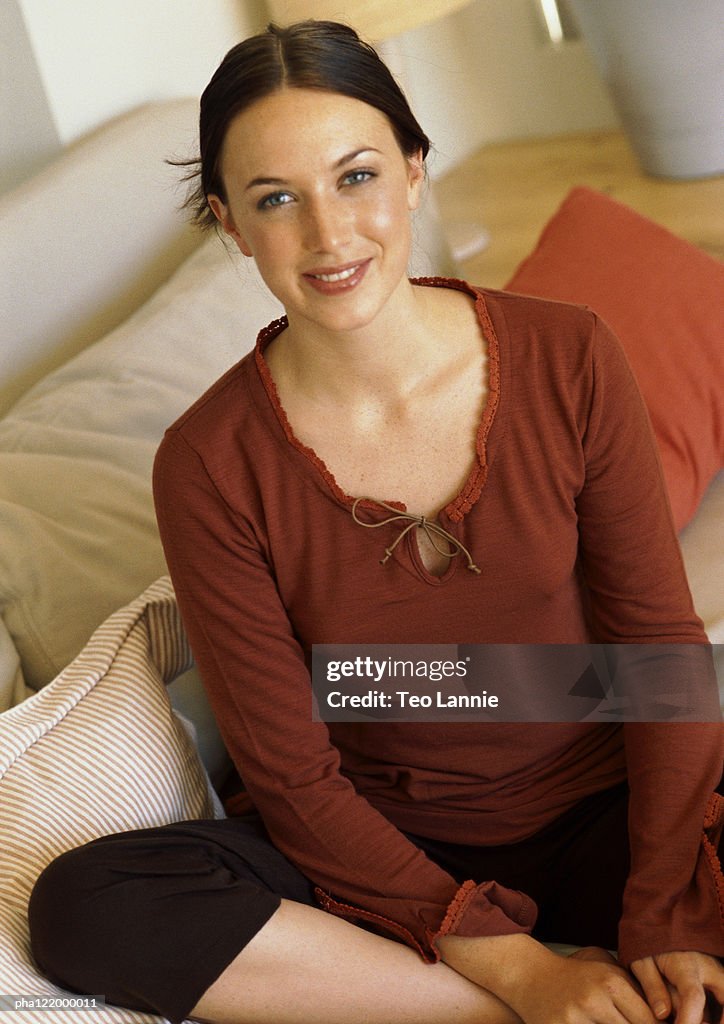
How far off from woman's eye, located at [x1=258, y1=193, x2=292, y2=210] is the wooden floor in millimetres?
2299

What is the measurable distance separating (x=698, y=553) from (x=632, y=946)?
0.62 m

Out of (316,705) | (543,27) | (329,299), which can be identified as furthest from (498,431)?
(543,27)

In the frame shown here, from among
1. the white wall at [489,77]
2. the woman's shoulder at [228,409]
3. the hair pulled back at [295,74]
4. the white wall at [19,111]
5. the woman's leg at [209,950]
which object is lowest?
the white wall at [489,77]

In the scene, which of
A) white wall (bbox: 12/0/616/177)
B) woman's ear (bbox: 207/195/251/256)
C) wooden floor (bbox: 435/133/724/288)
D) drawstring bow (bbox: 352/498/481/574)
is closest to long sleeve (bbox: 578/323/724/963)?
drawstring bow (bbox: 352/498/481/574)

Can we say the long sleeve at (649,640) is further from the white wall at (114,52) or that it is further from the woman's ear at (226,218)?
the white wall at (114,52)

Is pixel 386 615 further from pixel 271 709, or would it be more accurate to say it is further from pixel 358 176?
pixel 358 176

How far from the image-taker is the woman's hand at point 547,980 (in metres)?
1.06

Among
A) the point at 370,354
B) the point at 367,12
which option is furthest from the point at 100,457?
the point at 367,12

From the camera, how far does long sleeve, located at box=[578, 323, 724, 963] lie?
3.65ft

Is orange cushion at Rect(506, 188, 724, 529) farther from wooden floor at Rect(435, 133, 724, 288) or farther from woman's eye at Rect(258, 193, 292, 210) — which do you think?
wooden floor at Rect(435, 133, 724, 288)

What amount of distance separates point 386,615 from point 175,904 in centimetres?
30

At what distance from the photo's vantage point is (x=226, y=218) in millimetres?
1165

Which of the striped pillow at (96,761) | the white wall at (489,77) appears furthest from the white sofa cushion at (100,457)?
the white wall at (489,77)

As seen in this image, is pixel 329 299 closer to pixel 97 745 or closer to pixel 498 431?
pixel 498 431
